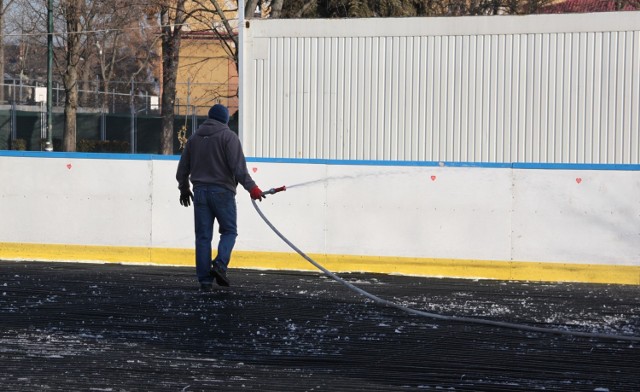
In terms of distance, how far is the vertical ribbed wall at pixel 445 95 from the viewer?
1705 centimetres

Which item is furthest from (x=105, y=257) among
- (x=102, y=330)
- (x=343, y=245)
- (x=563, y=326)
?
(x=563, y=326)

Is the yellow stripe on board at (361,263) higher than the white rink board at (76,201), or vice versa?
the white rink board at (76,201)

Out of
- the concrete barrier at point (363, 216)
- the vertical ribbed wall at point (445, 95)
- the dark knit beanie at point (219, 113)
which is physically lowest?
the concrete barrier at point (363, 216)

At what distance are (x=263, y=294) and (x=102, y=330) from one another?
2631 millimetres

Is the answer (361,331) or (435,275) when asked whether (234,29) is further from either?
(361,331)

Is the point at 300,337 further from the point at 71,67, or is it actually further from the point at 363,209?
the point at 71,67

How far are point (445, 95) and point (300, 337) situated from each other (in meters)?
9.38

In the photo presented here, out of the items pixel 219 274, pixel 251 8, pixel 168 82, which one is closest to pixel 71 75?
pixel 168 82

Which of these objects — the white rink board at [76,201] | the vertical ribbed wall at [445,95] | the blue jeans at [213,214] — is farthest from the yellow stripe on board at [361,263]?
the vertical ribbed wall at [445,95]

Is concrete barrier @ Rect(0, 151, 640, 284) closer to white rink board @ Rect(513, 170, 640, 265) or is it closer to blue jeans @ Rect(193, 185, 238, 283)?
white rink board @ Rect(513, 170, 640, 265)

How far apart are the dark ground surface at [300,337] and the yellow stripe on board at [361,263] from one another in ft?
1.77

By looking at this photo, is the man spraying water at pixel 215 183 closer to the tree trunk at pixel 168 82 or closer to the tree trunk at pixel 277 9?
the tree trunk at pixel 277 9

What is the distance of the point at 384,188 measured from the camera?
1401 centimetres

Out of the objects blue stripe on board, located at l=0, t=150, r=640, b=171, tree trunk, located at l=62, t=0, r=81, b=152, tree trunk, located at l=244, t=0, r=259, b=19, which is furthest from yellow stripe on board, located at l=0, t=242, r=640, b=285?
tree trunk, located at l=62, t=0, r=81, b=152
